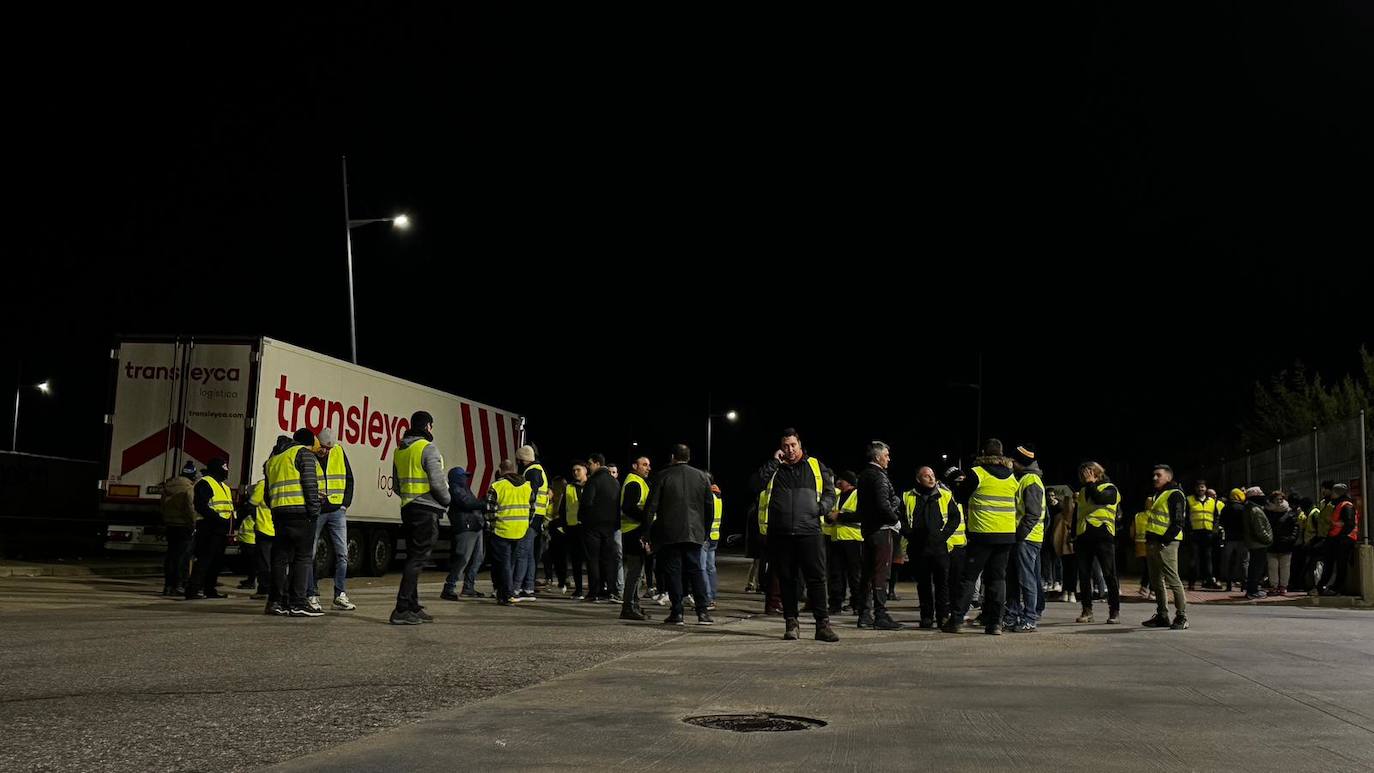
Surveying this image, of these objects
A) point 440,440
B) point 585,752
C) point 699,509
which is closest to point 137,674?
point 585,752

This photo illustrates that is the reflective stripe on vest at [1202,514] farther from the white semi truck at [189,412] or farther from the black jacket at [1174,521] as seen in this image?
the white semi truck at [189,412]

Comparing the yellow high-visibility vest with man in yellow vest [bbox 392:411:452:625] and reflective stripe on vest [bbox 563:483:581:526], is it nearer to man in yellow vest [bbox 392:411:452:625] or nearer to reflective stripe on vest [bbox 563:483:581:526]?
man in yellow vest [bbox 392:411:452:625]

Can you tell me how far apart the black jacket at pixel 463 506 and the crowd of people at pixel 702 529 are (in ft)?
0.08

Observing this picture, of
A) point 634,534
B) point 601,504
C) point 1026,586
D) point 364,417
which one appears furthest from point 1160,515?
point 364,417

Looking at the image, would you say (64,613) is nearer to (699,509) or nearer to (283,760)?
(699,509)

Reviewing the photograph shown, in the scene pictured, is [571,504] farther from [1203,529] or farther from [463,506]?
[1203,529]

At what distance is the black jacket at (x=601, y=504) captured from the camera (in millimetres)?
15016

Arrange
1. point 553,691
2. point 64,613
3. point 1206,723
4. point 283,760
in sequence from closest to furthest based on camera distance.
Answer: point 283,760 < point 1206,723 < point 553,691 < point 64,613

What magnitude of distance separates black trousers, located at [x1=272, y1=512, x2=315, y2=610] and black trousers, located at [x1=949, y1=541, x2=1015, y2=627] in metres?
6.20

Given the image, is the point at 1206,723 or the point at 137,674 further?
the point at 137,674

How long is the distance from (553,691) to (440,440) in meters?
18.3

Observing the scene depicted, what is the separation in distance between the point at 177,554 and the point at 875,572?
27.4 ft

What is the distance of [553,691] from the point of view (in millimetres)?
7020

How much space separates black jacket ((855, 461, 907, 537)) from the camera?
1229cm
